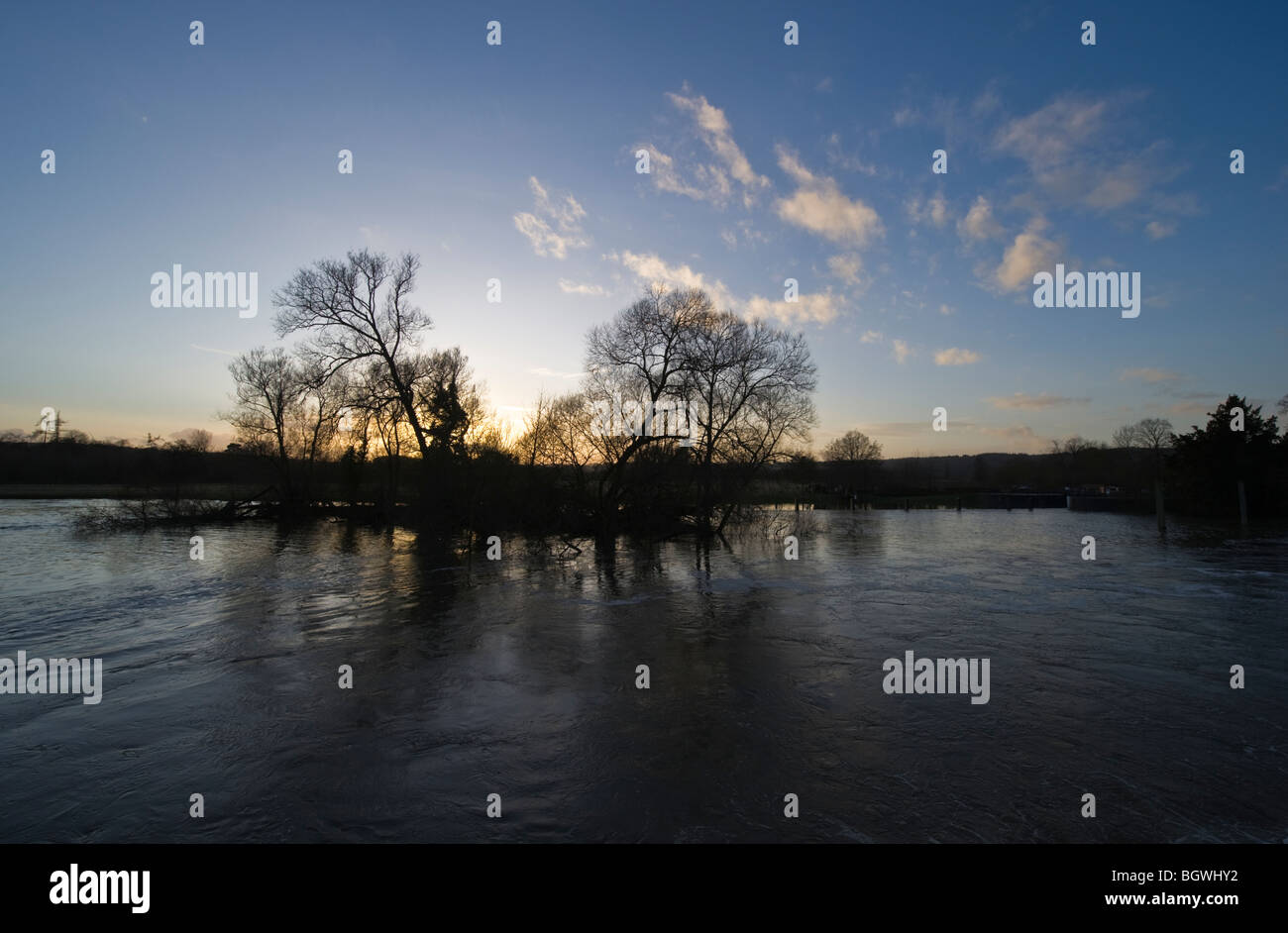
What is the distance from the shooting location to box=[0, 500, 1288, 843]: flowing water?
15.0ft

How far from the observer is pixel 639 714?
22.0 feet

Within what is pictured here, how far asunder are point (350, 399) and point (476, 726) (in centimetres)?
2783

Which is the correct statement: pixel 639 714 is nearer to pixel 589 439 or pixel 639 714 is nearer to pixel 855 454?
pixel 589 439

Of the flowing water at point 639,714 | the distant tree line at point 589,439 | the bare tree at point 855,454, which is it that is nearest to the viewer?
the flowing water at point 639,714

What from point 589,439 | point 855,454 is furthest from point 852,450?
point 589,439

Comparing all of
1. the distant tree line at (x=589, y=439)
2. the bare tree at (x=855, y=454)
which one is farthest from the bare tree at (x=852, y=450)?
the distant tree line at (x=589, y=439)

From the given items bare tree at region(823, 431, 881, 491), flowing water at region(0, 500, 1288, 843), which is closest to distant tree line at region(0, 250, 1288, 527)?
flowing water at region(0, 500, 1288, 843)

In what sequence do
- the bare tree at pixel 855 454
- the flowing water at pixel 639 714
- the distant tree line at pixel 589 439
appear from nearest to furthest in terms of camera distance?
1. the flowing water at pixel 639 714
2. the distant tree line at pixel 589 439
3. the bare tree at pixel 855 454

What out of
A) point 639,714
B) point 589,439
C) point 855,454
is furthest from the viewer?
point 855,454

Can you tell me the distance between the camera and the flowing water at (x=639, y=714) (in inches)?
180

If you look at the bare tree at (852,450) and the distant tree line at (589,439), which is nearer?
the distant tree line at (589,439)

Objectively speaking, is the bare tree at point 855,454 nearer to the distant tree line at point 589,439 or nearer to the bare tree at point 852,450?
the bare tree at point 852,450
